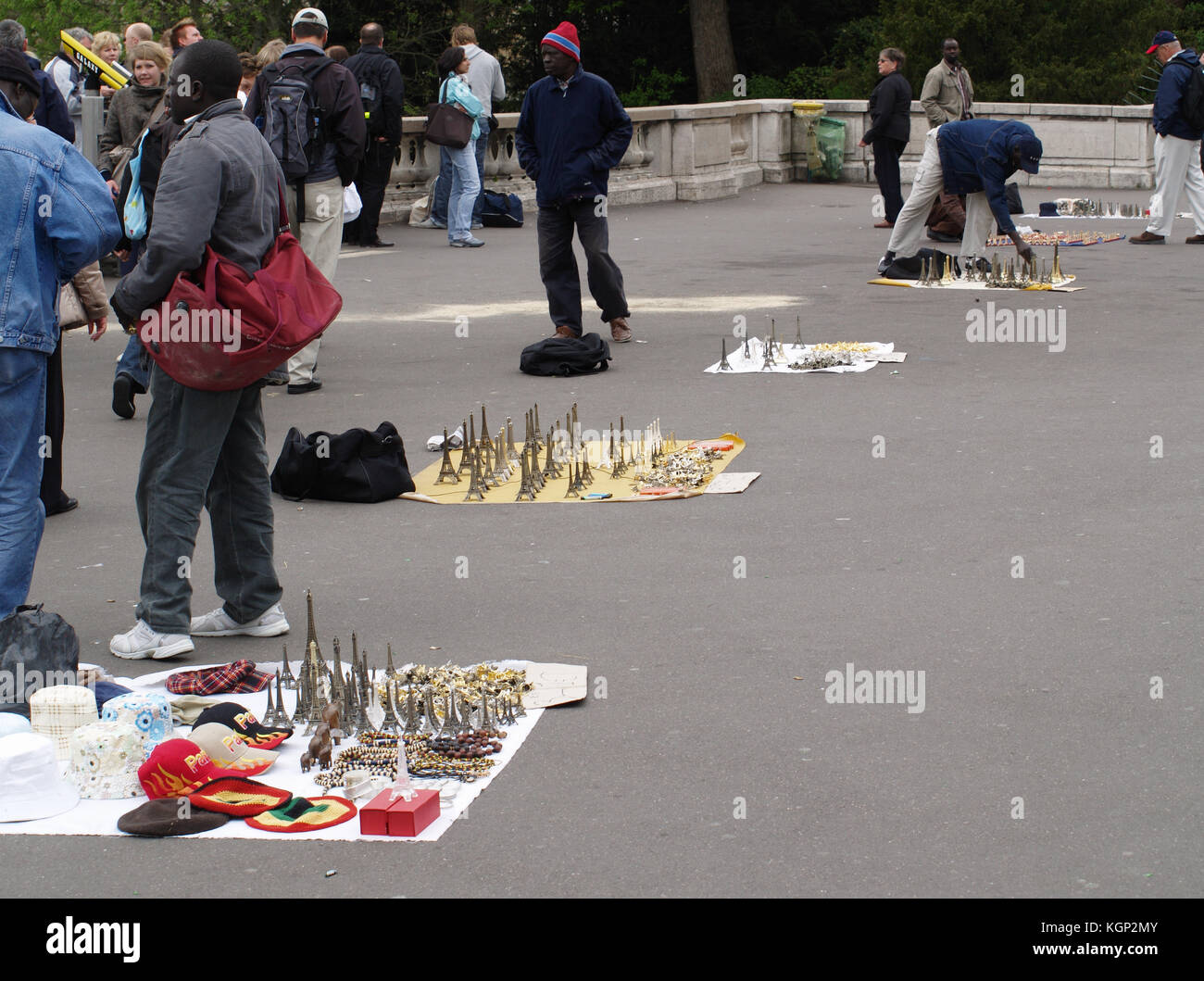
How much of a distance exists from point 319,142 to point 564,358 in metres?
2.23

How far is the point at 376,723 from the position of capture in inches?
215

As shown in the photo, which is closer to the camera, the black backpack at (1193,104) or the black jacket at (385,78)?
the black backpack at (1193,104)

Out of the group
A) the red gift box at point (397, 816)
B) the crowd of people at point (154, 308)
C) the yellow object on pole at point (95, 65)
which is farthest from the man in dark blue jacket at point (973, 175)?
the red gift box at point (397, 816)

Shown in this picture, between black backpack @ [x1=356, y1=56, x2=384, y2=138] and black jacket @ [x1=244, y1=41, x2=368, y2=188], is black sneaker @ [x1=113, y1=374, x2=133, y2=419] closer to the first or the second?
black jacket @ [x1=244, y1=41, x2=368, y2=188]

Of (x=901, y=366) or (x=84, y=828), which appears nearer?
(x=84, y=828)

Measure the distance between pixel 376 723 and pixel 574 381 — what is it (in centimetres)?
607

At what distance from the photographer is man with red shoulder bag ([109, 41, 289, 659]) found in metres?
5.74

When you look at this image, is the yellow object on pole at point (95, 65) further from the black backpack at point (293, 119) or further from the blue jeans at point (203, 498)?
the blue jeans at point (203, 498)

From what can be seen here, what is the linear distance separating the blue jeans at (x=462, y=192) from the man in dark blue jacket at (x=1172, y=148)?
7510mm

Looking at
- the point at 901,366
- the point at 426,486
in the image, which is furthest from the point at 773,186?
the point at 426,486

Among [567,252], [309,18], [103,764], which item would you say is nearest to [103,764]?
[103,764]

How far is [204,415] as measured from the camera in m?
5.97

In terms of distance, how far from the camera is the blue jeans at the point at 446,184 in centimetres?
1969

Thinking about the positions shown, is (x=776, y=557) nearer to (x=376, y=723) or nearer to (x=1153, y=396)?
(x=376, y=723)
